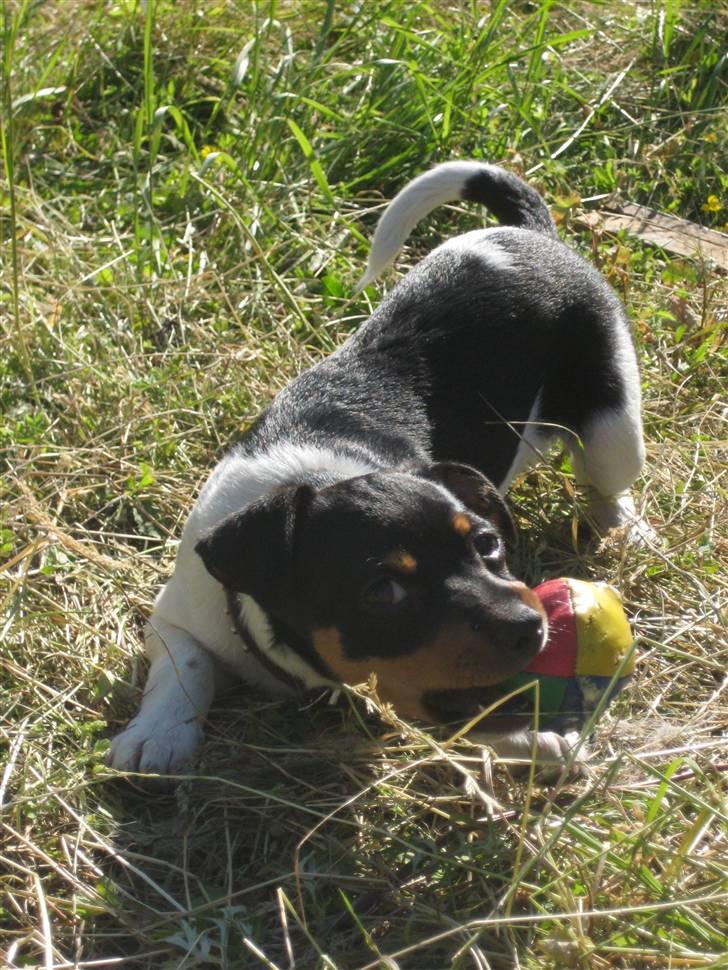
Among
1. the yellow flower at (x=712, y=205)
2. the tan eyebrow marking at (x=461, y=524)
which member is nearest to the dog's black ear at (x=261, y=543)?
the tan eyebrow marking at (x=461, y=524)

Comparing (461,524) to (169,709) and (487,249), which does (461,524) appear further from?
(487,249)

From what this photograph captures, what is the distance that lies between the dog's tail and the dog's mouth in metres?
2.20

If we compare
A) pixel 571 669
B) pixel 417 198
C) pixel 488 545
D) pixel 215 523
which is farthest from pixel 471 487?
pixel 417 198

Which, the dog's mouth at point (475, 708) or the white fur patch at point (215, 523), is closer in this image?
the dog's mouth at point (475, 708)

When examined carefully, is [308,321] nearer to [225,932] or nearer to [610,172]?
[610,172]

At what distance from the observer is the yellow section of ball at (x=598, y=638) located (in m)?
3.67

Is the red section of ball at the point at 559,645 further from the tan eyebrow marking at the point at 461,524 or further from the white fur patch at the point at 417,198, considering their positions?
the white fur patch at the point at 417,198

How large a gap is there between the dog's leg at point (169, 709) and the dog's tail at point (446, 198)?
1835mm

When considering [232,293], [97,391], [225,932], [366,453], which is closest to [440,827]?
[225,932]

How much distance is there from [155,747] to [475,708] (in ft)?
3.24

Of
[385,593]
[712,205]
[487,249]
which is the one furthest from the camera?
[712,205]

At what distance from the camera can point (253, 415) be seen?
5.45 metres

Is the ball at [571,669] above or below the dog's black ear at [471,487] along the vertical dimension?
below

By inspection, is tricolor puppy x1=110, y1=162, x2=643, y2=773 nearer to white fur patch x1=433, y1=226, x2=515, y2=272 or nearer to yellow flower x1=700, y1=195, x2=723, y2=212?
white fur patch x1=433, y1=226, x2=515, y2=272
